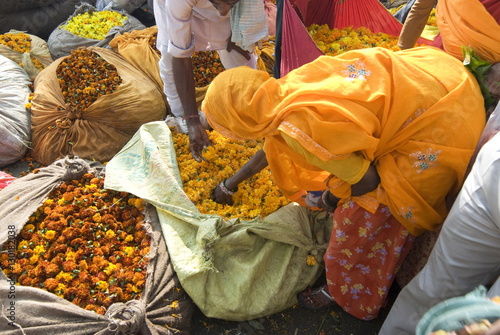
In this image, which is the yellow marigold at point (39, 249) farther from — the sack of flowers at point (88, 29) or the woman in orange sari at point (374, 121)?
the sack of flowers at point (88, 29)

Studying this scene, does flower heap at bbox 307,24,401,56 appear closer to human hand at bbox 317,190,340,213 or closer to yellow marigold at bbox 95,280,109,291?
human hand at bbox 317,190,340,213

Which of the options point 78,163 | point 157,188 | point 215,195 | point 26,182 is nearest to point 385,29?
point 215,195

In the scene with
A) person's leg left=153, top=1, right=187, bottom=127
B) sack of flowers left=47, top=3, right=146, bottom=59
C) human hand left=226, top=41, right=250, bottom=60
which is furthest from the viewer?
sack of flowers left=47, top=3, right=146, bottom=59

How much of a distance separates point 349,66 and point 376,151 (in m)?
0.43

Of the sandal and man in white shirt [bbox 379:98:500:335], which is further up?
man in white shirt [bbox 379:98:500:335]

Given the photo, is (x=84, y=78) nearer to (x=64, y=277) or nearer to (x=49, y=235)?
(x=49, y=235)

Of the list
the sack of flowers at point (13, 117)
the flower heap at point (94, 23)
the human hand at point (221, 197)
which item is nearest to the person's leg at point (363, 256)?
the human hand at point (221, 197)

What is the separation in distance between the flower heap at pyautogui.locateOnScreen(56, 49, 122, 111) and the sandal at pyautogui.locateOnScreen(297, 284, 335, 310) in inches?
96.8

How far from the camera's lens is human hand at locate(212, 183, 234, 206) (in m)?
3.03

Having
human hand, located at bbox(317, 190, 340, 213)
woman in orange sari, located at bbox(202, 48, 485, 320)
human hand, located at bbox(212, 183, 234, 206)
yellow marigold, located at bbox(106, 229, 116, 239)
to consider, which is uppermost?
woman in orange sari, located at bbox(202, 48, 485, 320)

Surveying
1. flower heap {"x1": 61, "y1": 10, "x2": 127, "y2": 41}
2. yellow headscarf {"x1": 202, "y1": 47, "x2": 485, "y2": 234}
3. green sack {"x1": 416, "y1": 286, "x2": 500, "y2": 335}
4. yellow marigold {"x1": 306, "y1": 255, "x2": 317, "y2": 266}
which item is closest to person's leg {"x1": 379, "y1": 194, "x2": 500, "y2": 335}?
yellow headscarf {"x1": 202, "y1": 47, "x2": 485, "y2": 234}

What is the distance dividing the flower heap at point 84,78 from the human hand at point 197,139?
100cm

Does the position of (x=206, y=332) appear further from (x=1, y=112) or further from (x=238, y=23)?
(x=1, y=112)

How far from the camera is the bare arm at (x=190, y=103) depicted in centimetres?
317
